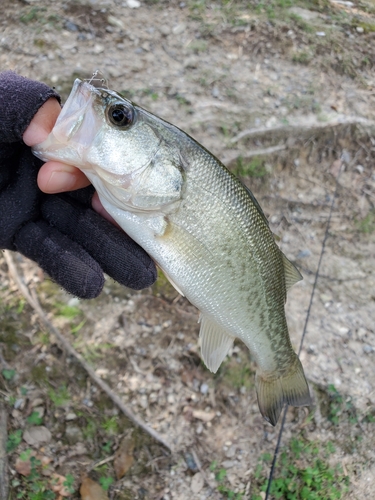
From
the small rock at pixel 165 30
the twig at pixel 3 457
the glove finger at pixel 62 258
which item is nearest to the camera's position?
the glove finger at pixel 62 258

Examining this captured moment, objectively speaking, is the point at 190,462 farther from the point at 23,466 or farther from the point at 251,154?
the point at 251,154

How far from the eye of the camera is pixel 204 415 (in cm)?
317

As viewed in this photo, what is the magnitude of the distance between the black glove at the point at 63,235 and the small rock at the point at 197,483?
1661 mm

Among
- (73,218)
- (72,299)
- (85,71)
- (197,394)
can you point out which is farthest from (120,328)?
(85,71)

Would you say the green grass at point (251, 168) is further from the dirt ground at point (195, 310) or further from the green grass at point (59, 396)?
the green grass at point (59, 396)

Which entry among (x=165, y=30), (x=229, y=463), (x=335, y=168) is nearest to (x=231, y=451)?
(x=229, y=463)

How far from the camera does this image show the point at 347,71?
4.44m

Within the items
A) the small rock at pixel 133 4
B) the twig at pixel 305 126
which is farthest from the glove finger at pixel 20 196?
the small rock at pixel 133 4

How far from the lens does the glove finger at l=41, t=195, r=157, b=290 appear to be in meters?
2.18

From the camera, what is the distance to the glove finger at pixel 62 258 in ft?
6.84

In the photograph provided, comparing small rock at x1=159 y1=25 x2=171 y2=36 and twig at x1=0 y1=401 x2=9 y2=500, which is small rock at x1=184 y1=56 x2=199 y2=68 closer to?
small rock at x1=159 y1=25 x2=171 y2=36

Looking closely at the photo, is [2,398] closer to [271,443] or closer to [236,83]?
[271,443]

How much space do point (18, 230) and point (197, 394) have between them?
1838mm

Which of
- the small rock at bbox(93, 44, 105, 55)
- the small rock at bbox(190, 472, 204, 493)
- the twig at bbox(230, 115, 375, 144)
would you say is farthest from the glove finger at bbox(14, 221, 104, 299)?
the small rock at bbox(93, 44, 105, 55)
